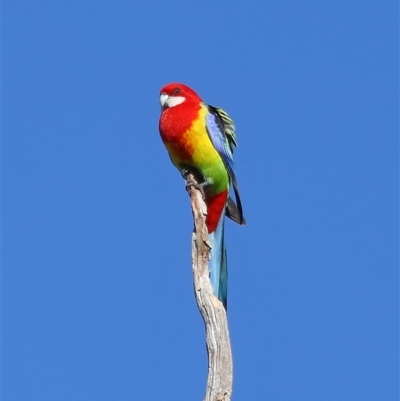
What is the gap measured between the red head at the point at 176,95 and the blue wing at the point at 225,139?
180mm

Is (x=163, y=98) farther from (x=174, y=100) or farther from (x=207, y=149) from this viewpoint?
(x=207, y=149)

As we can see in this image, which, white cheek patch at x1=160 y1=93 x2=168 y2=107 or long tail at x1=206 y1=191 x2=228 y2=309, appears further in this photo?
white cheek patch at x1=160 y1=93 x2=168 y2=107

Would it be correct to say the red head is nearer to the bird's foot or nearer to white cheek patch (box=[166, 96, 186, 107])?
white cheek patch (box=[166, 96, 186, 107])

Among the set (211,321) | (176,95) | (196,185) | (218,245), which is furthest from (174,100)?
(211,321)

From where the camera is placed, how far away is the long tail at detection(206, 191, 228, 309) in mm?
6031

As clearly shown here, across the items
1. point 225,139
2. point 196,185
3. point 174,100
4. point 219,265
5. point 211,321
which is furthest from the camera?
point 174,100

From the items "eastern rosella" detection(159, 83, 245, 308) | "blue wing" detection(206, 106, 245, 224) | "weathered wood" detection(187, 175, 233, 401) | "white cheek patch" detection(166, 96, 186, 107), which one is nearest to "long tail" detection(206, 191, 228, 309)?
"eastern rosella" detection(159, 83, 245, 308)

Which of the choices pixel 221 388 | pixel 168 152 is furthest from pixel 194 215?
pixel 221 388

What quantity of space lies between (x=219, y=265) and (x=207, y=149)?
90 cm

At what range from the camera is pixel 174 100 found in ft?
21.9

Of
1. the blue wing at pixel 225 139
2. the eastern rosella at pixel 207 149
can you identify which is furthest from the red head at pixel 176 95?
the blue wing at pixel 225 139

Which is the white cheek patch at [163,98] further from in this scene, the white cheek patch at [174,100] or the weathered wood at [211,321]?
the weathered wood at [211,321]

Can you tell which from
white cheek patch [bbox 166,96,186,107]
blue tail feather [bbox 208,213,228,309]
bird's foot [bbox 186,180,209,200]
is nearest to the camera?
blue tail feather [bbox 208,213,228,309]

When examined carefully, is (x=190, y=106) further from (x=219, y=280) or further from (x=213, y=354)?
(x=213, y=354)
